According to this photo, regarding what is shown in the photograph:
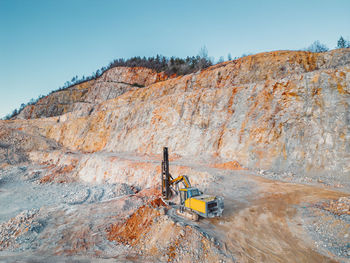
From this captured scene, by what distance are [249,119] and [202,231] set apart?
1480 cm

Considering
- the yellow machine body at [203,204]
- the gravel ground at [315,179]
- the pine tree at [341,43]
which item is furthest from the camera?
the pine tree at [341,43]

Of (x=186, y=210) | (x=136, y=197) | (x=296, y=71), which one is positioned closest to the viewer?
(x=186, y=210)

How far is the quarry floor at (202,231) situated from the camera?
18.6 feet

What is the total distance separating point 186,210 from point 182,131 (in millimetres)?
16051

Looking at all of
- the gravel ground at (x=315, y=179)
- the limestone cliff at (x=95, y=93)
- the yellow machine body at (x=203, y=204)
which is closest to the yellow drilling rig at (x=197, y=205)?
the yellow machine body at (x=203, y=204)

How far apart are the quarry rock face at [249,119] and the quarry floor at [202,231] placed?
397 cm

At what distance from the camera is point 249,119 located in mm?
18844

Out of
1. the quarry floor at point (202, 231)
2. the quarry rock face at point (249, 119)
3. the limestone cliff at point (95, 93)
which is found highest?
the limestone cliff at point (95, 93)

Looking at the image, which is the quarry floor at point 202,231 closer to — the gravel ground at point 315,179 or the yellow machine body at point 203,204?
the gravel ground at point 315,179

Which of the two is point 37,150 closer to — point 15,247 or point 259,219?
point 15,247

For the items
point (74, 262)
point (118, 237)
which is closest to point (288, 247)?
point (118, 237)

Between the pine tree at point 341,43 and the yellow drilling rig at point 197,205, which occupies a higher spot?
the pine tree at point 341,43

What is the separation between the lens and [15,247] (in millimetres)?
7328

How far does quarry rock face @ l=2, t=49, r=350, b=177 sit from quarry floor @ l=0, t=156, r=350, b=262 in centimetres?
397
